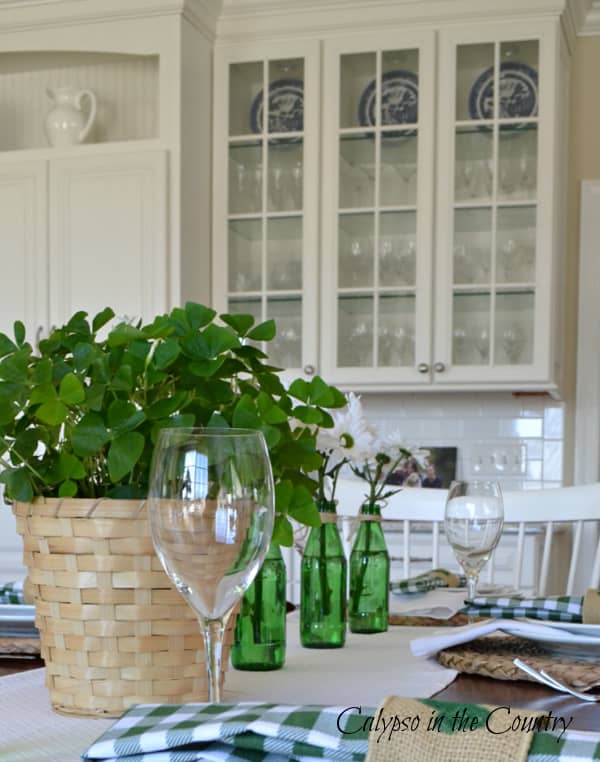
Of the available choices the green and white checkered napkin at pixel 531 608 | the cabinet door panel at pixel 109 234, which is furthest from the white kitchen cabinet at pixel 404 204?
the green and white checkered napkin at pixel 531 608

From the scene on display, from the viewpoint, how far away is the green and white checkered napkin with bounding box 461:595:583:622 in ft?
3.85

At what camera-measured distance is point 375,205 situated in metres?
3.50

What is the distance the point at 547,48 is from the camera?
3359 mm

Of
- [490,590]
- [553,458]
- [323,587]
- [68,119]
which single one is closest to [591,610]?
[323,587]

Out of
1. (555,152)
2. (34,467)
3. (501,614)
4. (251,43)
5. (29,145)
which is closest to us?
(34,467)

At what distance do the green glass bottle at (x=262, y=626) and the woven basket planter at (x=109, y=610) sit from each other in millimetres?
224

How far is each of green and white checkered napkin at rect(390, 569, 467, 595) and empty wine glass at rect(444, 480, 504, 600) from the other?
11.8 inches

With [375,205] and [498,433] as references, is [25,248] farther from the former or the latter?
[498,433]

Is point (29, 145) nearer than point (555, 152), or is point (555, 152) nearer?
point (555, 152)

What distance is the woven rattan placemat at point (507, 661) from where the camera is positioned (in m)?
0.98

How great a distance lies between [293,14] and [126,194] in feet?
2.56

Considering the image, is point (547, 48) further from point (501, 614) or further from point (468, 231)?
point (501, 614)

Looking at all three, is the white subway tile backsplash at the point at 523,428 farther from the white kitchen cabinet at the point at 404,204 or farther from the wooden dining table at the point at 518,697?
the wooden dining table at the point at 518,697

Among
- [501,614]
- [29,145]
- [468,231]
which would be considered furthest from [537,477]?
[501,614]
